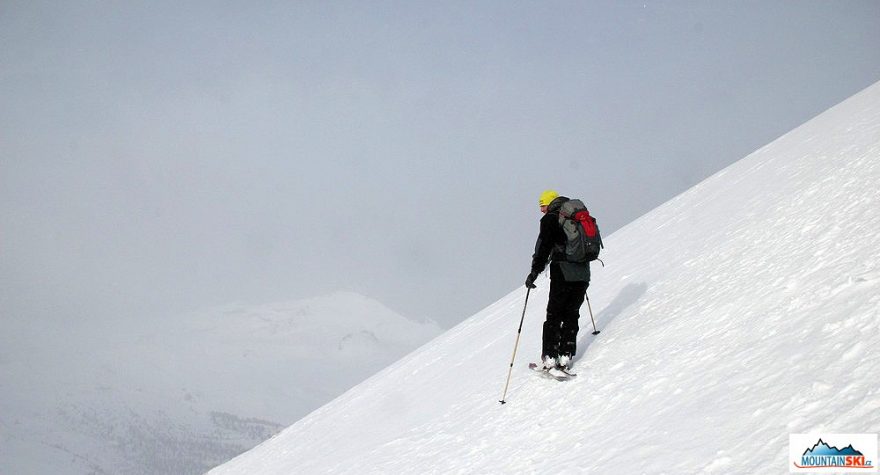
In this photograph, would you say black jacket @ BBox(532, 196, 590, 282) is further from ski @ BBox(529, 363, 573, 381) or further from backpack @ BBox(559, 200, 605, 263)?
ski @ BBox(529, 363, 573, 381)

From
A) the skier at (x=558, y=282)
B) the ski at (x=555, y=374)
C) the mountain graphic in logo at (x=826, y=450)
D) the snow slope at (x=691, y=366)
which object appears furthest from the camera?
the ski at (x=555, y=374)

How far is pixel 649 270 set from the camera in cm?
1307

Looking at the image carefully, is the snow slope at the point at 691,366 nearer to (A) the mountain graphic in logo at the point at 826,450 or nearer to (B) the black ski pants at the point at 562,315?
(A) the mountain graphic in logo at the point at 826,450

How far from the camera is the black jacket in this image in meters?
8.59

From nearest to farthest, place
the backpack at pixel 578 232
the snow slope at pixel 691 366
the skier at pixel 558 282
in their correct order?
the snow slope at pixel 691 366, the backpack at pixel 578 232, the skier at pixel 558 282

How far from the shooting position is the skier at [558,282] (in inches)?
339

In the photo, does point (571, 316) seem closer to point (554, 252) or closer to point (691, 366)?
point (554, 252)

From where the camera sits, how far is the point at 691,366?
718 centimetres

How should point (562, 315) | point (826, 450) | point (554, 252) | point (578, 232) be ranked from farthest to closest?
1. point (562, 315)
2. point (554, 252)
3. point (578, 232)
4. point (826, 450)

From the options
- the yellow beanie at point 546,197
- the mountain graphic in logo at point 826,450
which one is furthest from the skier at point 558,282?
the mountain graphic in logo at point 826,450

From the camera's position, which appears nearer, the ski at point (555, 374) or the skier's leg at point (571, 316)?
the skier's leg at point (571, 316)

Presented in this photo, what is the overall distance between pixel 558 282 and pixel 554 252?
16.5 inches

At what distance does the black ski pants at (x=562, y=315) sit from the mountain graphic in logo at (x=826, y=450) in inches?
163

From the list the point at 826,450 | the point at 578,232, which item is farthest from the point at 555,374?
the point at 826,450
